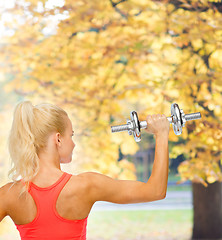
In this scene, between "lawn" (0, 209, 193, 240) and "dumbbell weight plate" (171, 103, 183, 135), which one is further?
"lawn" (0, 209, 193, 240)

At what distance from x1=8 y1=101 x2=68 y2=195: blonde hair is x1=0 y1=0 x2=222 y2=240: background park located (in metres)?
2.17

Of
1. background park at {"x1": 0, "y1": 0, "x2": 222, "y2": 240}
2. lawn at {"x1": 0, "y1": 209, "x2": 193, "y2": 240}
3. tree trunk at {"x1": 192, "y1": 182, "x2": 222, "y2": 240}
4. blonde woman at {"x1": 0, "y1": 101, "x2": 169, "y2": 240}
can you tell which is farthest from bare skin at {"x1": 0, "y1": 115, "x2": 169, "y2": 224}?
lawn at {"x1": 0, "y1": 209, "x2": 193, "y2": 240}

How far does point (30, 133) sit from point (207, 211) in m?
3.64

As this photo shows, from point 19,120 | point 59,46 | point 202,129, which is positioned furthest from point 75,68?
point 19,120

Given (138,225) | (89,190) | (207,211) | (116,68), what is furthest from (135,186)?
(138,225)

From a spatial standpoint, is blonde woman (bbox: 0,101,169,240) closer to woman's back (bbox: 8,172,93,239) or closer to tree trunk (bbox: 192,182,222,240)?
woman's back (bbox: 8,172,93,239)

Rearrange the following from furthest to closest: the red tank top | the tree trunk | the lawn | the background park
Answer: the lawn < the tree trunk < the background park < the red tank top

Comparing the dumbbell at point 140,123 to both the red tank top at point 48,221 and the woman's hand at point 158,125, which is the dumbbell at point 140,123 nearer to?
the woman's hand at point 158,125

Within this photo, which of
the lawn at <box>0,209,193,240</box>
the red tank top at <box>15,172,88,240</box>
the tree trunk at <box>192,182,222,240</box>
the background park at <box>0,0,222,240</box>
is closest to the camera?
the red tank top at <box>15,172,88,240</box>

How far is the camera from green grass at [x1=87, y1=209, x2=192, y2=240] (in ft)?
17.8

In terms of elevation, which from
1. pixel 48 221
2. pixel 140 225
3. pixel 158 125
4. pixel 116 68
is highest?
pixel 158 125

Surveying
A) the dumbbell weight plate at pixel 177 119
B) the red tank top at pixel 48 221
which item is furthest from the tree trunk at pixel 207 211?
the red tank top at pixel 48 221

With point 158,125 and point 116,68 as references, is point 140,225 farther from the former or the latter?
point 158,125

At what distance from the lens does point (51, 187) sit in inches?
44.5
